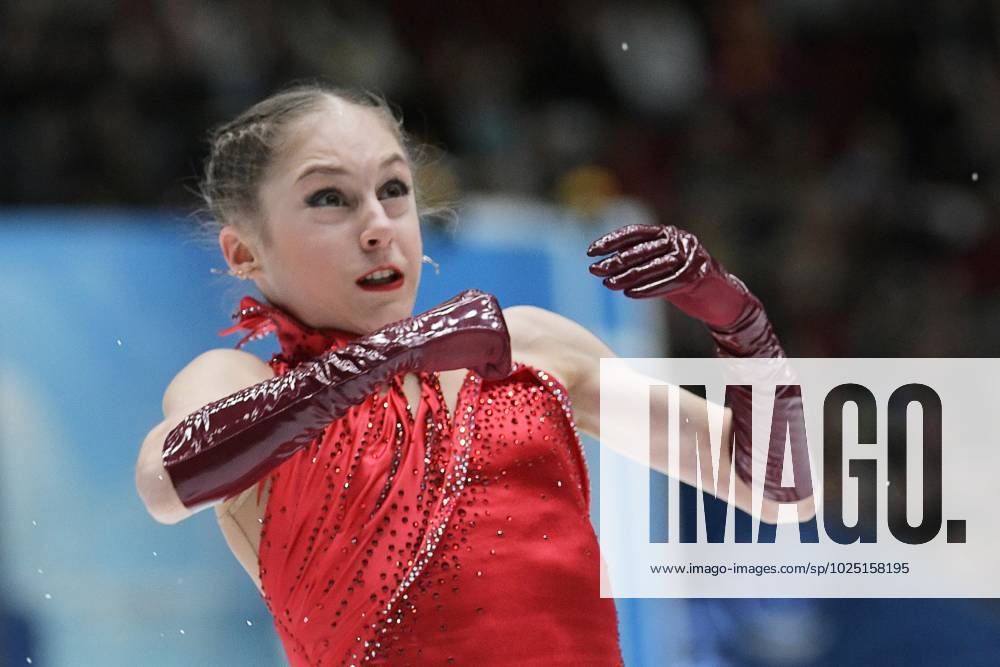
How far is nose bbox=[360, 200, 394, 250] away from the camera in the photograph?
1534 mm

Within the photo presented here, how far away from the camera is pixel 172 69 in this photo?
3709 millimetres

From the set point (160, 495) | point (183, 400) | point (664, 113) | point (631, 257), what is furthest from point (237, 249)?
point (664, 113)

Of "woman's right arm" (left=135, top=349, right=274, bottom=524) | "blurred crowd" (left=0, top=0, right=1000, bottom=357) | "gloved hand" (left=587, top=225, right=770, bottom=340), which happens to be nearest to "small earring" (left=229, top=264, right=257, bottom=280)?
"woman's right arm" (left=135, top=349, right=274, bottom=524)

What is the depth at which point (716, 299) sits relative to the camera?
1.56 metres

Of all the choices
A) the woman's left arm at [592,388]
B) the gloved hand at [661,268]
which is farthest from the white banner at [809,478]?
the gloved hand at [661,268]

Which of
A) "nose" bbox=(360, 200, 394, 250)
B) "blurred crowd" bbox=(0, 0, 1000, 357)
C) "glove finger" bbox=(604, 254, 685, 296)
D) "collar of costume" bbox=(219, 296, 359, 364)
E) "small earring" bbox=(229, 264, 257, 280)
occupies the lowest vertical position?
"collar of costume" bbox=(219, 296, 359, 364)

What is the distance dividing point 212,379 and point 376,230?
0.24 m

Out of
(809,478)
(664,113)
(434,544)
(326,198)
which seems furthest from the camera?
(664,113)

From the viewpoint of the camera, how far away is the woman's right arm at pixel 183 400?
138cm

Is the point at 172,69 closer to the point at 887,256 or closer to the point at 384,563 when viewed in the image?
the point at 887,256

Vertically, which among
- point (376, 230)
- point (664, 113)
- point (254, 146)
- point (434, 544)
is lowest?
point (434, 544)

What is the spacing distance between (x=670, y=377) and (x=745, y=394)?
15 cm

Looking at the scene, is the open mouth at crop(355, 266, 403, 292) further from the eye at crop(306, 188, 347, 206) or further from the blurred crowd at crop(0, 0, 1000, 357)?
the blurred crowd at crop(0, 0, 1000, 357)

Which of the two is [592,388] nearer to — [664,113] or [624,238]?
[624,238]
